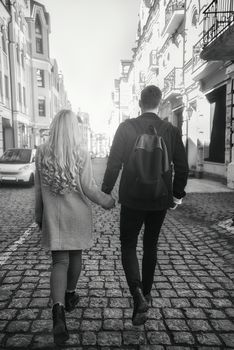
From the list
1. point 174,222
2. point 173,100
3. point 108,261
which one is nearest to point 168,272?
point 108,261

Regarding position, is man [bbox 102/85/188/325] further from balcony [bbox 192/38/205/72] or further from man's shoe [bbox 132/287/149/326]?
balcony [bbox 192/38/205/72]

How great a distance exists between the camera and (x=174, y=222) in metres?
6.86

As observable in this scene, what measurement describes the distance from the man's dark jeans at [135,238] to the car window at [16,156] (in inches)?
442

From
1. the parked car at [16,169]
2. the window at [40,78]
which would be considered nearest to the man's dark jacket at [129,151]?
the parked car at [16,169]

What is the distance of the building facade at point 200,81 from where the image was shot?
12242 mm

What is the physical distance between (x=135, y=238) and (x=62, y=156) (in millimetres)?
965

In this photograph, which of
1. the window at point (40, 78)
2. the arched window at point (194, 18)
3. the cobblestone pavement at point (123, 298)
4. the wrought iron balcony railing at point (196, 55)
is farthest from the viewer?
the window at point (40, 78)

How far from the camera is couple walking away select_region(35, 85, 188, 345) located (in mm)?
2516

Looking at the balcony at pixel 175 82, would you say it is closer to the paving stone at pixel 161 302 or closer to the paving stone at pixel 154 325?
the paving stone at pixel 161 302

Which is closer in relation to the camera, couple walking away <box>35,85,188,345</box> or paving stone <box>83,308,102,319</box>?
couple walking away <box>35,85,188,345</box>

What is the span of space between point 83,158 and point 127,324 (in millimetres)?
1489

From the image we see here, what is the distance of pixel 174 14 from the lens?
1761 cm

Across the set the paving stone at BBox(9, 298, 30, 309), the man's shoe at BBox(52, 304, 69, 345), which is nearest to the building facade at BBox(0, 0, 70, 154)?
the paving stone at BBox(9, 298, 30, 309)

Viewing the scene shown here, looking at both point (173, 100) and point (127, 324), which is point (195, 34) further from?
point (127, 324)
